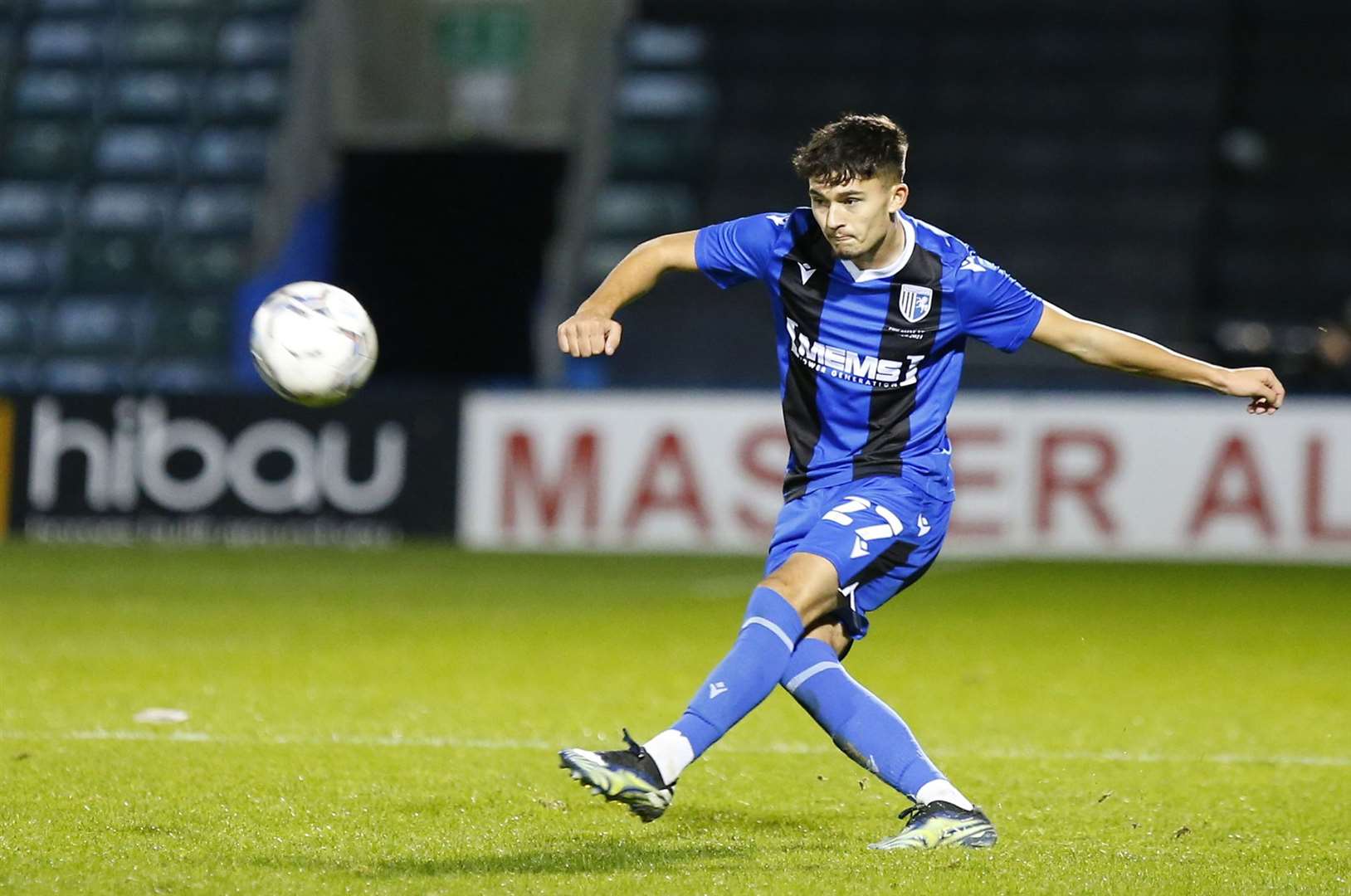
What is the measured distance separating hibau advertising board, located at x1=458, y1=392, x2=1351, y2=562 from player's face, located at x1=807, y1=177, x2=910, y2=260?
8879mm

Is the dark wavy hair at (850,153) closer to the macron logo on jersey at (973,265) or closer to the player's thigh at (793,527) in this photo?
the macron logo on jersey at (973,265)

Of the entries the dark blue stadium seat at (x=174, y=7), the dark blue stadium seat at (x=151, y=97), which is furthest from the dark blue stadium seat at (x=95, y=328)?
the dark blue stadium seat at (x=174, y=7)

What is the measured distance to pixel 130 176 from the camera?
687 inches

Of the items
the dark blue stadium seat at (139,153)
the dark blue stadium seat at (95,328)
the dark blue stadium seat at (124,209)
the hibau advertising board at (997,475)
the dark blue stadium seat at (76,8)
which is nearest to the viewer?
the hibau advertising board at (997,475)

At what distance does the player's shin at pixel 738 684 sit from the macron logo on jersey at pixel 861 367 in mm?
599

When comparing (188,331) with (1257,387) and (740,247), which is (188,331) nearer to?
(740,247)

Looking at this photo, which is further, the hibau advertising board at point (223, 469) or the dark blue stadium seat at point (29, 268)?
the dark blue stadium seat at point (29, 268)

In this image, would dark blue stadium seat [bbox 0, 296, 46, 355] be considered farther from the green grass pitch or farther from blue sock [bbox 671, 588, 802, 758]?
blue sock [bbox 671, 588, 802, 758]

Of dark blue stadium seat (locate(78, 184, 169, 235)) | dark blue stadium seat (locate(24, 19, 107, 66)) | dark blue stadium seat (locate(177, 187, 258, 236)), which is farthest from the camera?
dark blue stadium seat (locate(24, 19, 107, 66))

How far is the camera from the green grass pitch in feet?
13.9

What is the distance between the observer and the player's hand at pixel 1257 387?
4699mm

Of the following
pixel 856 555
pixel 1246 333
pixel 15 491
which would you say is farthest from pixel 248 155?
pixel 856 555

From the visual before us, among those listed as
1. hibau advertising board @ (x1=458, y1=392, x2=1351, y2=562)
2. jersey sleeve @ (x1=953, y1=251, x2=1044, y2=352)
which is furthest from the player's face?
hibau advertising board @ (x1=458, y1=392, x2=1351, y2=562)

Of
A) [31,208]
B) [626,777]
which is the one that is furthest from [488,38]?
[626,777]
